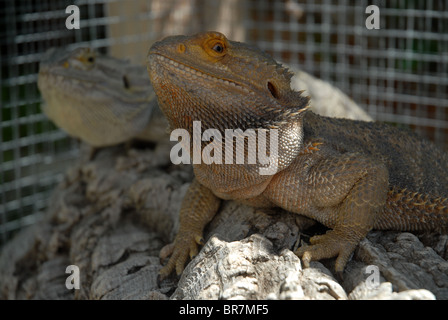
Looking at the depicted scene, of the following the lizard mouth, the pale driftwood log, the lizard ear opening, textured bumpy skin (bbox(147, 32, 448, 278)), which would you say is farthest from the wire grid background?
the lizard ear opening

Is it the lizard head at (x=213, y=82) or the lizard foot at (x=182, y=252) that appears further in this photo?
the lizard foot at (x=182, y=252)

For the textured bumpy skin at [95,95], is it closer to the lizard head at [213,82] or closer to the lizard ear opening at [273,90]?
the lizard head at [213,82]

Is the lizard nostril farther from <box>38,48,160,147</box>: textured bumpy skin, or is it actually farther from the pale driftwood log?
<box>38,48,160,147</box>: textured bumpy skin

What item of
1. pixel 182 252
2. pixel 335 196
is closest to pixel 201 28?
pixel 182 252

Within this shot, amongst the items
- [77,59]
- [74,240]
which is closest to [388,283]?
[74,240]

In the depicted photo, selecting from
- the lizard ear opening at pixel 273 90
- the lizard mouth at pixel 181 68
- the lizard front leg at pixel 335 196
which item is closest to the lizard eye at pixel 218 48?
the lizard mouth at pixel 181 68

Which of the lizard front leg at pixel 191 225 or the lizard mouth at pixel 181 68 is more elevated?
the lizard mouth at pixel 181 68

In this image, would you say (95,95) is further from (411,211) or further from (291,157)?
(411,211)

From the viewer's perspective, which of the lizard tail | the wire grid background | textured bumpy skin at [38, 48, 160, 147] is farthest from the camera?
the wire grid background
